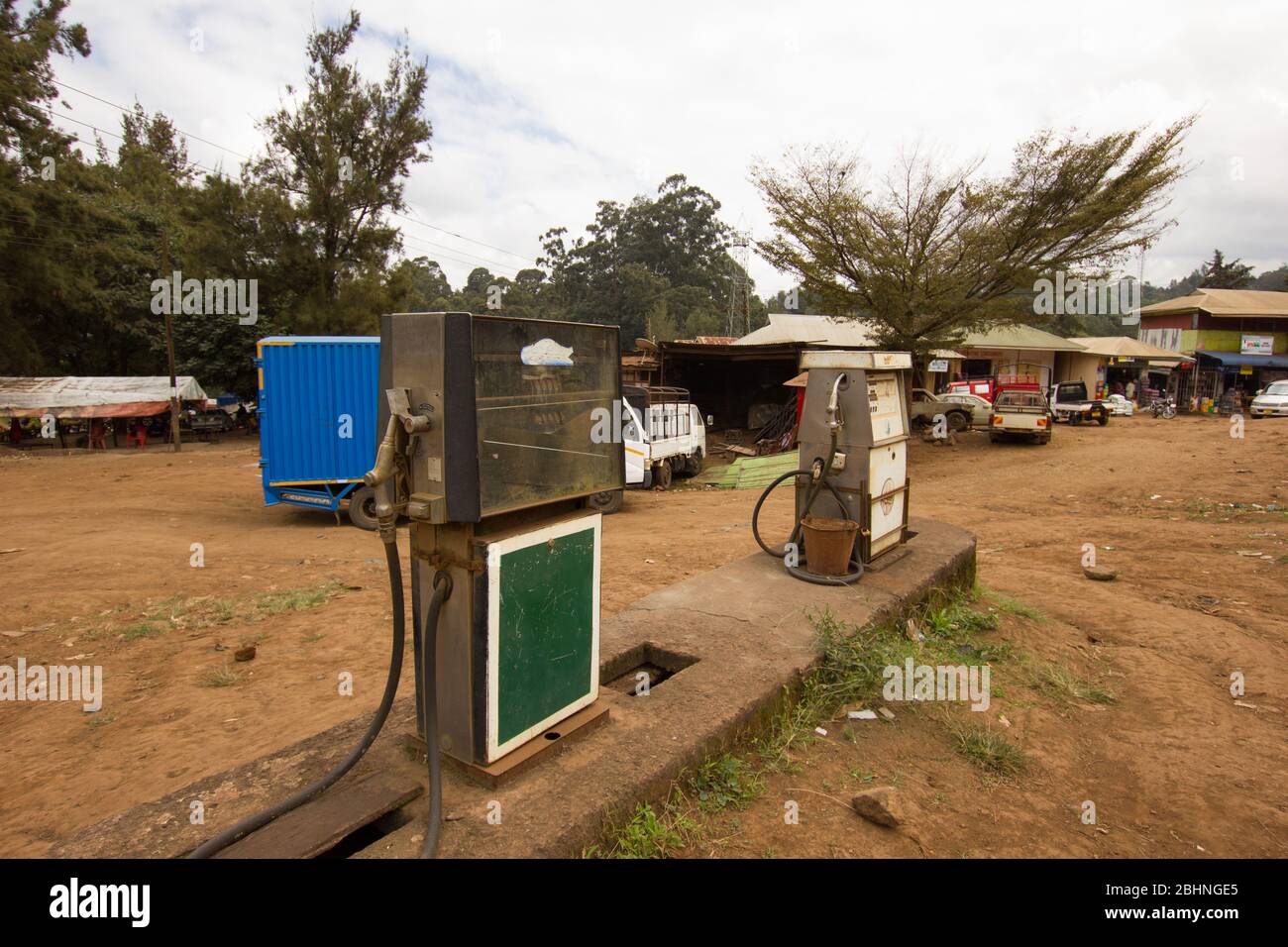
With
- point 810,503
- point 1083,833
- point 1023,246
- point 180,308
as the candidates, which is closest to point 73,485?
point 180,308

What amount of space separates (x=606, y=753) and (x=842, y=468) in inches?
129

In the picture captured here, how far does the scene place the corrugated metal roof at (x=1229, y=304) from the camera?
106 feet

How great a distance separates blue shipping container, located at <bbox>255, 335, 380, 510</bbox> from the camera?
9.68 m

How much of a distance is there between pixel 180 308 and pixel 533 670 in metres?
27.3

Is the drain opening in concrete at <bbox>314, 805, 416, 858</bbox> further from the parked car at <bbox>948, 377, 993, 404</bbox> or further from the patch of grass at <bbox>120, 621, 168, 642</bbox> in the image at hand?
the parked car at <bbox>948, 377, 993, 404</bbox>

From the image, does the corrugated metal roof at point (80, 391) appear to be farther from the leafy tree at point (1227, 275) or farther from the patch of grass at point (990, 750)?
the leafy tree at point (1227, 275)

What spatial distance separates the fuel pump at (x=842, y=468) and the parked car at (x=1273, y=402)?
1065 inches

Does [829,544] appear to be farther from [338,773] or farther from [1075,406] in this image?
[1075,406]

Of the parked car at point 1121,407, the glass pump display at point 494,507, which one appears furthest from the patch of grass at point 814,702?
the parked car at point 1121,407

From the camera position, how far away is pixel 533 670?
9.25ft

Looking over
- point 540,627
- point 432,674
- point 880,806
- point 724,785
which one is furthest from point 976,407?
point 432,674

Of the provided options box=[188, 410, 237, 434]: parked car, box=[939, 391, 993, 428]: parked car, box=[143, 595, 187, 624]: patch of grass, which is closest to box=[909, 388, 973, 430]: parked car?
box=[939, 391, 993, 428]: parked car
